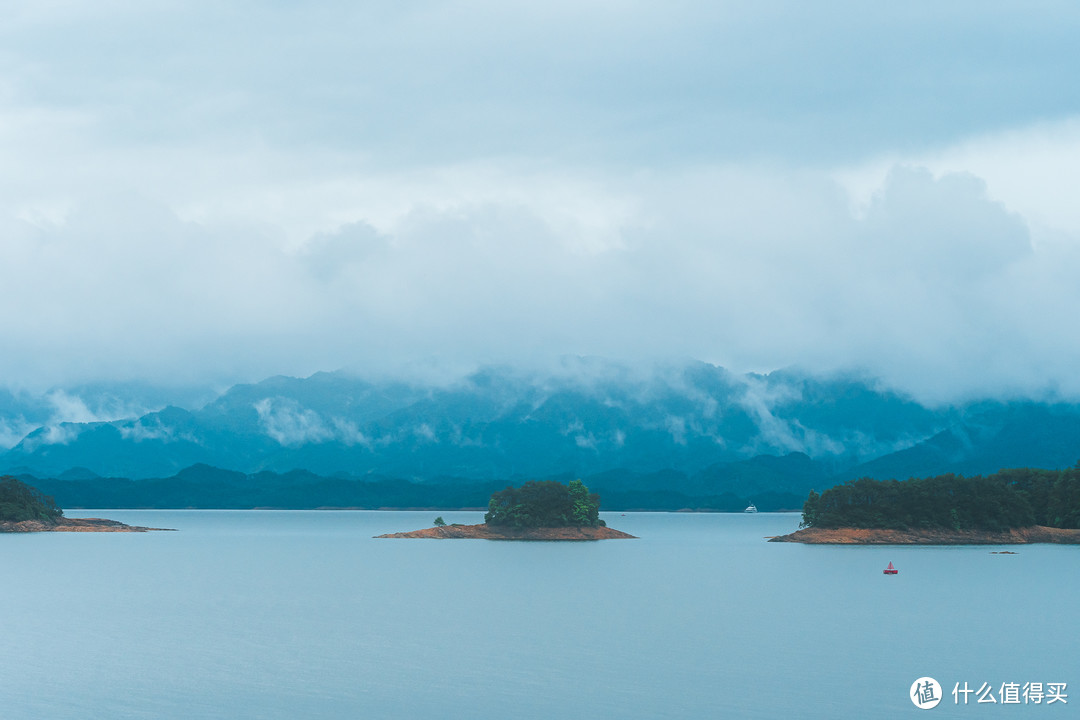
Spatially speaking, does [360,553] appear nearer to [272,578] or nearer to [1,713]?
[272,578]

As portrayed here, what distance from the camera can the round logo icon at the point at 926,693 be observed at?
44062 mm

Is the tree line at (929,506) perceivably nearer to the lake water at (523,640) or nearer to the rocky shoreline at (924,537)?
the rocky shoreline at (924,537)

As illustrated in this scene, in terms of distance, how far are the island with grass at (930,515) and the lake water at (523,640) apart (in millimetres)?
50380

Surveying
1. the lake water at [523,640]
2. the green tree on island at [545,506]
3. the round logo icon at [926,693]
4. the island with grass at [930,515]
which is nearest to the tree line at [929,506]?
the island with grass at [930,515]

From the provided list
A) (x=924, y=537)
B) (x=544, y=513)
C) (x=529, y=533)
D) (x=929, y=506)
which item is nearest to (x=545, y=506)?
(x=544, y=513)

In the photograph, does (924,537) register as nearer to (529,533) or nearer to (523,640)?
(529,533)

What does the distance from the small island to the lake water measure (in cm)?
5605

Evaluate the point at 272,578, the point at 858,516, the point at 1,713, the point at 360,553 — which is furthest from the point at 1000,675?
the point at 858,516

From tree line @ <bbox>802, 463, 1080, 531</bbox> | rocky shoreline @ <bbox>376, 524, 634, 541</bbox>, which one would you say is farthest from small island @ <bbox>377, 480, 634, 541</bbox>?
tree line @ <bbox>802, 463, 1080, 531</bbox>

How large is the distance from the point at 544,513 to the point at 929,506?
6214 cm


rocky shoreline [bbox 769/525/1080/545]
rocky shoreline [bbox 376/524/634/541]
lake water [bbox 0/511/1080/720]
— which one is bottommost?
lake water [bbox 0/511/1080/720]

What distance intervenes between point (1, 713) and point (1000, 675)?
4373 centimetres

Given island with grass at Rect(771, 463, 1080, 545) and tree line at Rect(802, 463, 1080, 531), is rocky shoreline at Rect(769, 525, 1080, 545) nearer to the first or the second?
island with grass at Rect(771, 463, 1080, 545)

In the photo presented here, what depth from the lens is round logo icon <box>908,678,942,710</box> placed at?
44.1 metres
